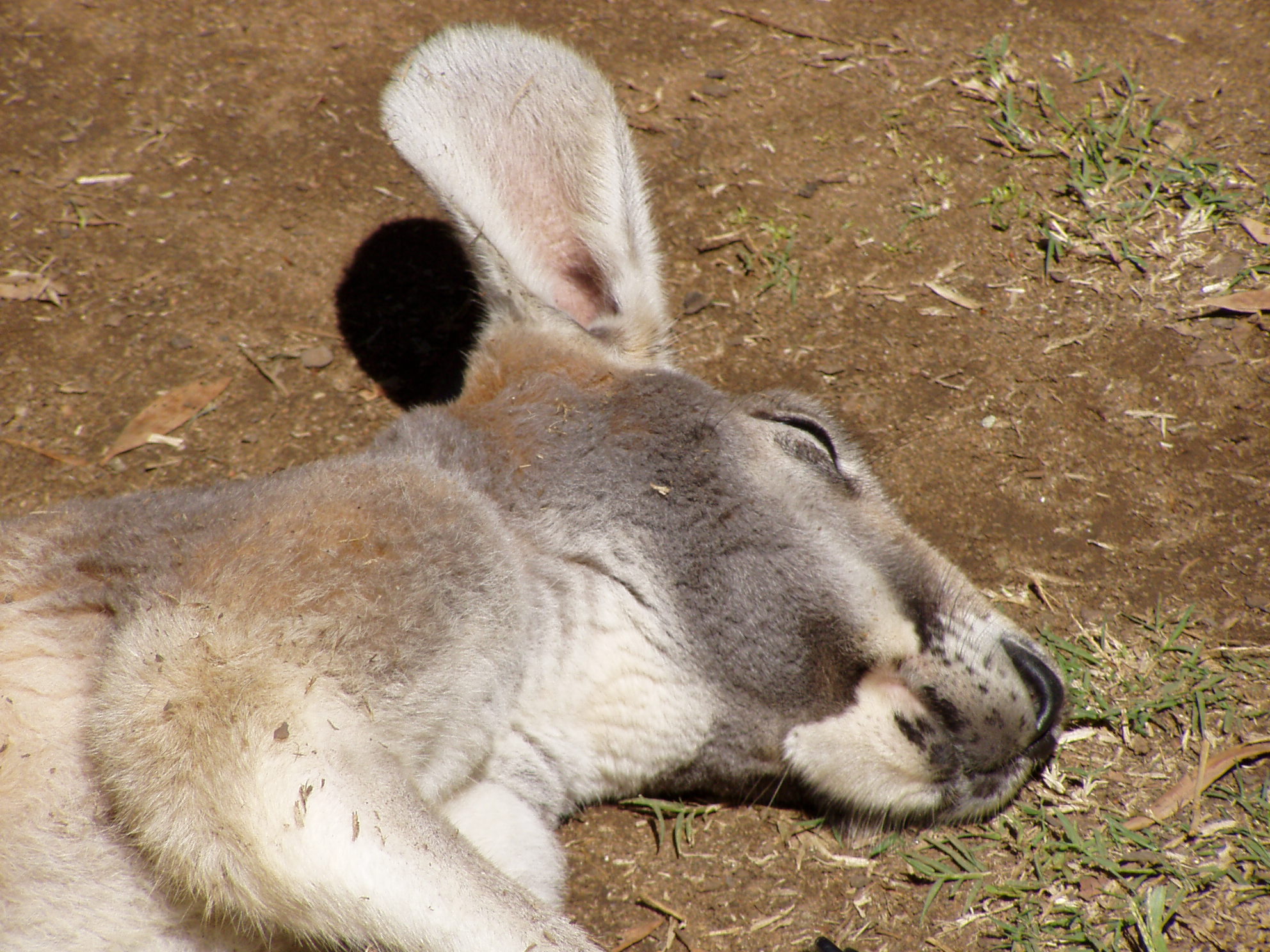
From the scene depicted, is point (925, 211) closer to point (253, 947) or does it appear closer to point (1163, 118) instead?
point (1163, 118)

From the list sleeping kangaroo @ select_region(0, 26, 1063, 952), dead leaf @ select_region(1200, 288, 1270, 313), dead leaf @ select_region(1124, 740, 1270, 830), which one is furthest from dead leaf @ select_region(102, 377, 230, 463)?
dead leaf @ select_region(1200, 288, 1270, 313)

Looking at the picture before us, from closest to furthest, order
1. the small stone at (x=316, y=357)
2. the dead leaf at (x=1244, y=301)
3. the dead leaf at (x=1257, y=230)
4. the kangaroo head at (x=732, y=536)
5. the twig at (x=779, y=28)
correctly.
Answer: the kangaroo head at (x=732, y=536)
the dead leaf at (x=1244, y=301)
the dead leaf at (x=1257, y=230)
the small stone at (x=316, y=357)
the twig at (x=779, y=28)

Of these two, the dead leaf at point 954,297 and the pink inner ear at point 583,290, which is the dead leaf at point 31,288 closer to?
the pink inner ear at point 583,290

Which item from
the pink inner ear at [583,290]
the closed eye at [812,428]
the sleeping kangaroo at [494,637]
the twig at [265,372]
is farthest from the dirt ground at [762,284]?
the pink inner ear at [583,290]

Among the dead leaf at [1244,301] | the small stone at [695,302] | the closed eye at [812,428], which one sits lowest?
the small stone at [695,302]

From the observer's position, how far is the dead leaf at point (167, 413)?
11.6 feet

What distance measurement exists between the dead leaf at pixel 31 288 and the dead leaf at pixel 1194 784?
401 centimetres

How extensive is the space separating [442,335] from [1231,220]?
2.99 meters

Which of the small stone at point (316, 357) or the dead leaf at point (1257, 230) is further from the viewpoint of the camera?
the small stone at point (316, 357)

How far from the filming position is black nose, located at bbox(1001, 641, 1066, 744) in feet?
7.55

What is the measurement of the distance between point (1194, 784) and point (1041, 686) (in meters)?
0.52

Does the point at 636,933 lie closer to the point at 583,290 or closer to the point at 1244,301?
the point at 583,290

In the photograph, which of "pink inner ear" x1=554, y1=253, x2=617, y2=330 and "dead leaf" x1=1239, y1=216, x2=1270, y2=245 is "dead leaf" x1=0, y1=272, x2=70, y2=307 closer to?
"pink inner ear" x1=554, y1=253, x2=617, y2=330

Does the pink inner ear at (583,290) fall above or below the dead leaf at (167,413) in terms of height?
above
